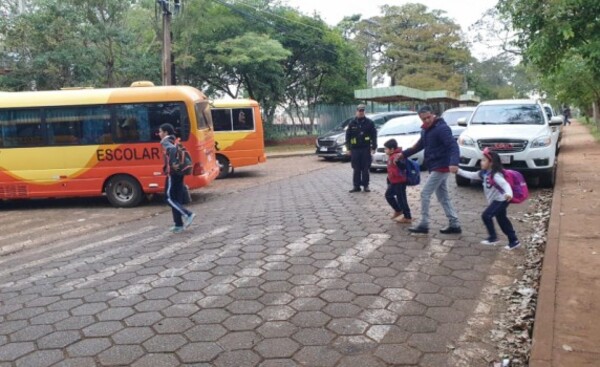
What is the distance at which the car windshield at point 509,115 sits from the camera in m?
10.5

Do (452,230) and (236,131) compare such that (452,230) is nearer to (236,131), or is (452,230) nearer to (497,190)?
(497,190)

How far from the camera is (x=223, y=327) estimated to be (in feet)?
12.6

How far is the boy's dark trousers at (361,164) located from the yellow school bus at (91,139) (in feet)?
10.2

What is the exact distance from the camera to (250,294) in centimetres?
449

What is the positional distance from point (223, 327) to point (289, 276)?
4.05 feet

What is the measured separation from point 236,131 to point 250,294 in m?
10.5

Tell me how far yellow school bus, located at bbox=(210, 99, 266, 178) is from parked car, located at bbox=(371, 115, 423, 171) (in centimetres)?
359

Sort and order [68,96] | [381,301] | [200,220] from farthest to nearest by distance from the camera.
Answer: [68,96] < [200,220] < [381,301]

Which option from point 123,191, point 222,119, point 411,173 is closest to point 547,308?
point 411,173

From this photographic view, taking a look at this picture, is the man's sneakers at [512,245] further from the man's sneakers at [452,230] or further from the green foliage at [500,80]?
the green foliage at [500,80]

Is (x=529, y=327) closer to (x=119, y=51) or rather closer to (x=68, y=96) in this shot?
(x=68, y=96)

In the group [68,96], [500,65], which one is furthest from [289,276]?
[500,65]

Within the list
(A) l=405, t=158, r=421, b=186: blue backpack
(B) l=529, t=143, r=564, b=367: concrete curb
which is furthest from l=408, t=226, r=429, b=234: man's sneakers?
(B) l=529, t=143, r=564, b=367: concrete curb

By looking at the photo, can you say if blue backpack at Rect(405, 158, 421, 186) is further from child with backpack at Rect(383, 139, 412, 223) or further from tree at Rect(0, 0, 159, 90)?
tree at Rect(0, 0, 159, 90)
